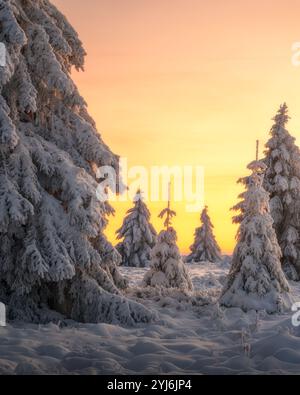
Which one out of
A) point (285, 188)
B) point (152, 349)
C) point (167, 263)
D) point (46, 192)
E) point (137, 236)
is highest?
point (285, 188)

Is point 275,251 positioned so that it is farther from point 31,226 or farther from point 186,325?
point 31,226

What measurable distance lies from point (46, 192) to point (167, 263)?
9.73 m

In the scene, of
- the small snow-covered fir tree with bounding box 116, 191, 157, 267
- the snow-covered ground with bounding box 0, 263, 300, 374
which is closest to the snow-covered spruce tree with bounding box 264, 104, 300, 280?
the small snow-covered fir tree with bounding box 116, 191, 157, 267

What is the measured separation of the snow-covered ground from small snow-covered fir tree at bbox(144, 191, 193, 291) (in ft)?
25.7

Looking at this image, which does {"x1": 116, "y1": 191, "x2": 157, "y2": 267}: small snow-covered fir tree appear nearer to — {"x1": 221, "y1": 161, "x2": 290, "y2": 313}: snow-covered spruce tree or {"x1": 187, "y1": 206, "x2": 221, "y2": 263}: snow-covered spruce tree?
{"x1": 187, "y1": 206, "x2": 221, "y2": 263}: snow-covered spruce tree

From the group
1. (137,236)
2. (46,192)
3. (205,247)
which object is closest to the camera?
(46,192)

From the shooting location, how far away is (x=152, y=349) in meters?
8.95

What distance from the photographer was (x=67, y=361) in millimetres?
7953

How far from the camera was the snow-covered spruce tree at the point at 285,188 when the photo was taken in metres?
26.0

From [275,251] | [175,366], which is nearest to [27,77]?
[175,366]

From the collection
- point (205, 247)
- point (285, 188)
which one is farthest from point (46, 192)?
point (205, 247)

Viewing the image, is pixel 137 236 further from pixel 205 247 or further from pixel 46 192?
pixel 46 192

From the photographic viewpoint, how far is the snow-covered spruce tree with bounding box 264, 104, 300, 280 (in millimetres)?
26000

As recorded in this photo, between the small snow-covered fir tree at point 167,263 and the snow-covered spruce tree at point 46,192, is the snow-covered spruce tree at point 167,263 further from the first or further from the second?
the snow-covered spruce tree at point 46,192
